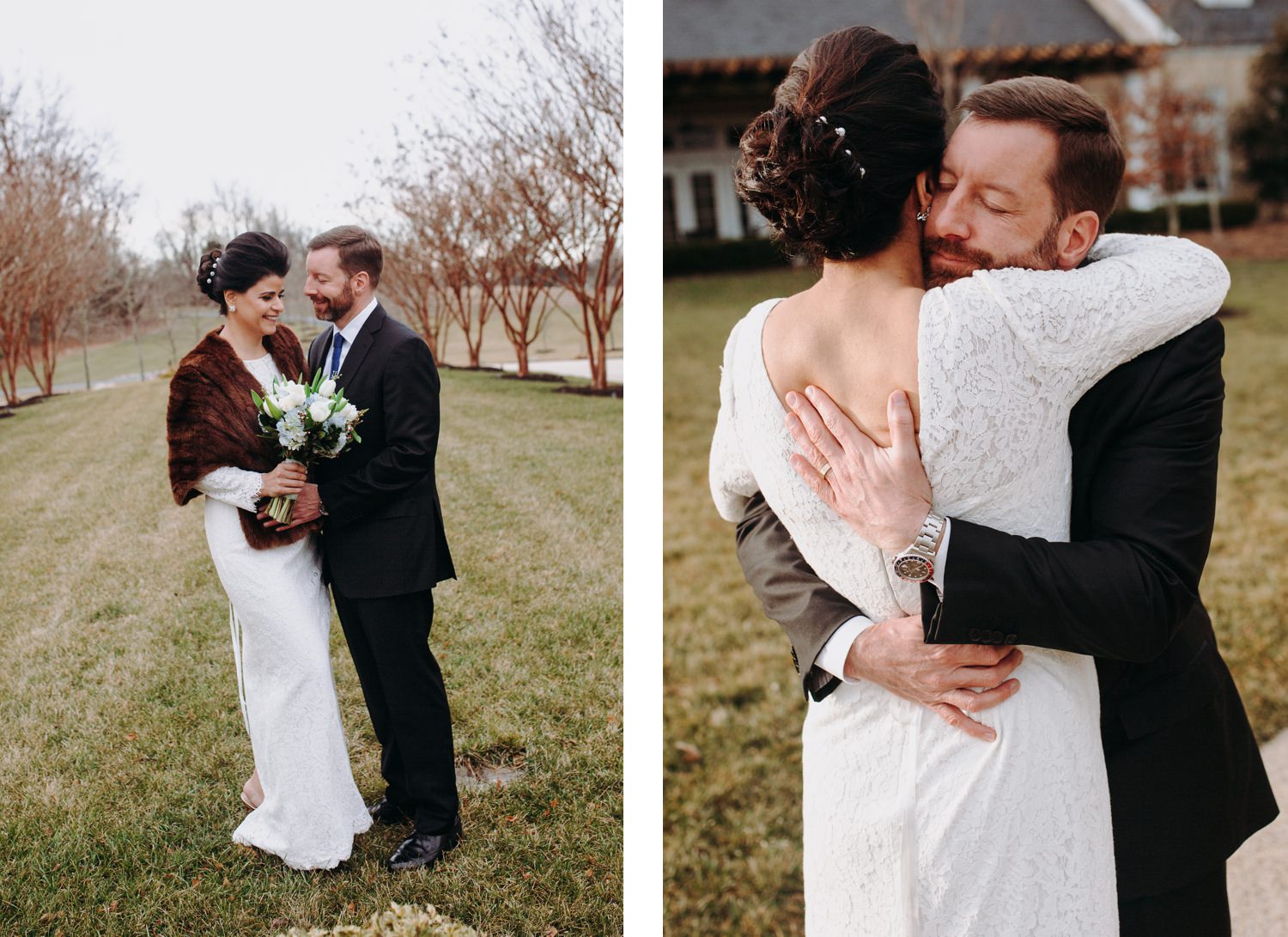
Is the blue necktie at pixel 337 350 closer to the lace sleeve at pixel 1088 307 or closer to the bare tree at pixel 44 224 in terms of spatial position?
the bare tree at pixel 44 224

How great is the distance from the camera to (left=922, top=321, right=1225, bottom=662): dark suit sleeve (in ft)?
4.77

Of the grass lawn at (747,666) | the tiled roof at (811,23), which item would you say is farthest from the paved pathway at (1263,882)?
the tiled roof at (811,23)

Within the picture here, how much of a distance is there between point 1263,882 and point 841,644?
2.26m

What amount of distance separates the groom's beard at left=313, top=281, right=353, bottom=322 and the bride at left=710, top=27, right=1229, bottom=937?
119 centimetres

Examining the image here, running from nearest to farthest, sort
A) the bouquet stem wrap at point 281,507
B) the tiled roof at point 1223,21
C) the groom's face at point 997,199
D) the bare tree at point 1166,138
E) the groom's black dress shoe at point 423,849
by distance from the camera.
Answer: the groom's face at point 997,199
the bouquet stem wrap at point 281,507
the groom's black dress shoe at point 423,849
the bare tree at point 1166,138
the tiled roof at point 1223,21

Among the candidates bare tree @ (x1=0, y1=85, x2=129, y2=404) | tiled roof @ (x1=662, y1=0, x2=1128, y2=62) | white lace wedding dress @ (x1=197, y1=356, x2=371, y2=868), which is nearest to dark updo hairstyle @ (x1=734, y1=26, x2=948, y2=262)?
white lace wedding dress @ (x1=197, y1=356, x2=371, y2=868)

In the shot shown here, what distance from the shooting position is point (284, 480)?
2.43 meters

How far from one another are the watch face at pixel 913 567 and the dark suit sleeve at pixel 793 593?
0.74 ft

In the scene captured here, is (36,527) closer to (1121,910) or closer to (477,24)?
(477,24)

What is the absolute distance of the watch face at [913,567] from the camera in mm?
1481

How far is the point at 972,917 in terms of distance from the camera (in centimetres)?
158

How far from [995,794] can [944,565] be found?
14.8 inches

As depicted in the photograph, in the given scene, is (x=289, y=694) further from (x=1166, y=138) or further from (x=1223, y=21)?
(x=1223, y=21)

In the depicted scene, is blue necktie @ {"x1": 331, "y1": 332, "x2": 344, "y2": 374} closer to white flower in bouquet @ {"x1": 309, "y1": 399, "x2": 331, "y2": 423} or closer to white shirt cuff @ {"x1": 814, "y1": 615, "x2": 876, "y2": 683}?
white flower in bouquet @ {"x1": 309, "y1": 399, "x2": 331, "y2": 423}
